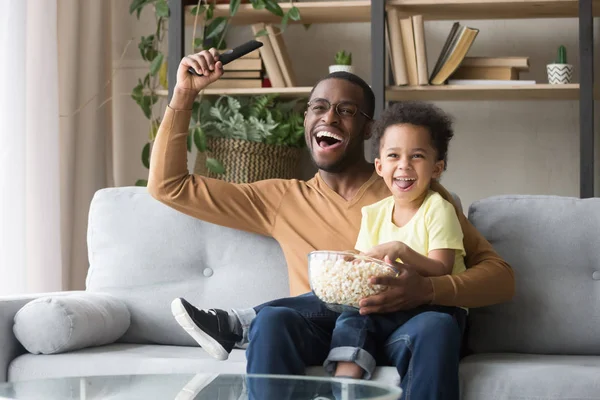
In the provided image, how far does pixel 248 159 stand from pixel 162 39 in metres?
0.71

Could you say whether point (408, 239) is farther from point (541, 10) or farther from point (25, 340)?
point (541, 10)

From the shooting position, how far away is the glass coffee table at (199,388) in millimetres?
1211

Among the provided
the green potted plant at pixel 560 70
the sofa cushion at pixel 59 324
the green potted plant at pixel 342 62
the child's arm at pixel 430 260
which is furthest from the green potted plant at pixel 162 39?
the child's arm at pixel 430 260

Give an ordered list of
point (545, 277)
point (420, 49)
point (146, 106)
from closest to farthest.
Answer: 1. point (545, 277)
2. point (420, 49)
3. point (146, 106)

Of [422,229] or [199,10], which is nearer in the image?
[422,229]

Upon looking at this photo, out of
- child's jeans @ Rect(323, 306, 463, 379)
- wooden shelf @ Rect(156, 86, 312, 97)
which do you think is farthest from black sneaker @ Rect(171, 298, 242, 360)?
wooden shelf @ Rect(156, 86, 312, 97)

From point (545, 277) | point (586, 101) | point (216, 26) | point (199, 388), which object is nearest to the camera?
point (199, 388)

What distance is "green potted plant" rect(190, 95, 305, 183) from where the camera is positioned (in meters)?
3.21

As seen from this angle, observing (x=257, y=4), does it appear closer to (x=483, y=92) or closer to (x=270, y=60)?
(x=270, y=60)

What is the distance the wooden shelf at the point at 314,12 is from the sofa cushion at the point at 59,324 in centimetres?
159

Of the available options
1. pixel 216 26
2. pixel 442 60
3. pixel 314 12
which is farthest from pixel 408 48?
pixel 216 26

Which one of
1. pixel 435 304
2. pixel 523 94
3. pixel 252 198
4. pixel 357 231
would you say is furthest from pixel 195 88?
pixel 523 94

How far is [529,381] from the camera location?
1663 millimetres

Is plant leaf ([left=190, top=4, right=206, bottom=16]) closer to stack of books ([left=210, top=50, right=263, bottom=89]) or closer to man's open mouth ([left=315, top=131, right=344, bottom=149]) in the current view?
stack of books ([left=210, top=50, right=263, bottom=89])
